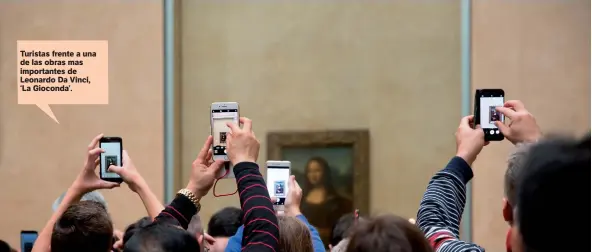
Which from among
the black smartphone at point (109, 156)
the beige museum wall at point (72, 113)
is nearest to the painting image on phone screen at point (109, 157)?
the black smartphone at point (109, 156)

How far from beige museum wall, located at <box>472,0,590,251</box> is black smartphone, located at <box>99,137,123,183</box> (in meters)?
3.89

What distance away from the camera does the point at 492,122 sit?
257cm

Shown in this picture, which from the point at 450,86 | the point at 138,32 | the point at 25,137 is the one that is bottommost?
the point at 25,137

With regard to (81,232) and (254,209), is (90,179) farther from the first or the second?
(254,209)

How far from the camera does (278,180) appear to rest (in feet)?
10.4

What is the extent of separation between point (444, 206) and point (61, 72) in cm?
371

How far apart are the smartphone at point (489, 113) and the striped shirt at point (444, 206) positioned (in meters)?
0.48

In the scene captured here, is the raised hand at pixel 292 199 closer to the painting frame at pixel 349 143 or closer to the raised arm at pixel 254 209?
the raised arm at pixel 254 209

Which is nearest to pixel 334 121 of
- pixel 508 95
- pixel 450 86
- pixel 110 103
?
pixel 450 86

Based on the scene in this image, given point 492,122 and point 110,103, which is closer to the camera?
point 492,122

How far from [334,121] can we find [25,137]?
2532mm

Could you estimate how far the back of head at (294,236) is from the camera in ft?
7.18

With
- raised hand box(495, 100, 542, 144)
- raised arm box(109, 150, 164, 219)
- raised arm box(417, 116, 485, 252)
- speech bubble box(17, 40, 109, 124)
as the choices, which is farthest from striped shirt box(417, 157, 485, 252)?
speech bubble box(17, 40, 109, 124)

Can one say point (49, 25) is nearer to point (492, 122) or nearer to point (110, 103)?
point (110, 103)
